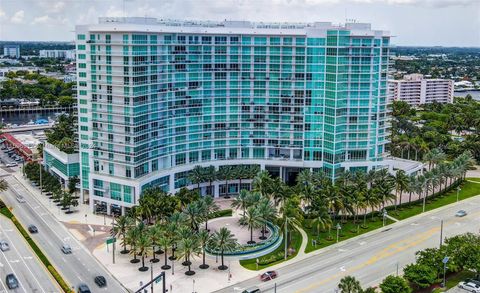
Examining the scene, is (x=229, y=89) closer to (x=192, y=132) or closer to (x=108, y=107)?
(x=192, y=132)

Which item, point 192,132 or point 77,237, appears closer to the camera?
point 77,237

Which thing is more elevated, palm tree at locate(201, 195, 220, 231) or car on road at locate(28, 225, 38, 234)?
palm tree at locate(201, 195, 220, 231)

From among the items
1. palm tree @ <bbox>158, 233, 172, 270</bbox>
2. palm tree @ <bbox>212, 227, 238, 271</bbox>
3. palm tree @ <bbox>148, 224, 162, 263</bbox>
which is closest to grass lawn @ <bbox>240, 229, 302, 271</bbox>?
palm tree @ <bbox>212, 227, 238, 271</bbox>

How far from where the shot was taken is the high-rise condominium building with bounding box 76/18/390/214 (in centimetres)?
12527

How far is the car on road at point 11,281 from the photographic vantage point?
291ft

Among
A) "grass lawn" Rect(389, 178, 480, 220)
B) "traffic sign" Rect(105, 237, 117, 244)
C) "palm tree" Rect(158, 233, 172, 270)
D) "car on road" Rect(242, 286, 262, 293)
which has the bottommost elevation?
"car on road" Rect(242, 286, 262, 293)

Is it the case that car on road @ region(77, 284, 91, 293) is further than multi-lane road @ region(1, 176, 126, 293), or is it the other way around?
multi-lane road @ region(1, 176, 126, 293)

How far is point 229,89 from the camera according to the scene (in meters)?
142

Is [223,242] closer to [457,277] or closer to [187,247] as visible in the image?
[187,247]

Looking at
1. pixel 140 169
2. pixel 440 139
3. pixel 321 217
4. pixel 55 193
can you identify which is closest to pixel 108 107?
pixel 140 169

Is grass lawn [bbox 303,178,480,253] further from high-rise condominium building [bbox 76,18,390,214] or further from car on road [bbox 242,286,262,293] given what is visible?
car on road [bbox 242,286,262,293]

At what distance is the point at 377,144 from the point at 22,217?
90.2 meters

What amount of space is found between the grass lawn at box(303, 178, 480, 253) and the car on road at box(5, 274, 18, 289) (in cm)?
5283

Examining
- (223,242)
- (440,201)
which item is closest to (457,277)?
(223,242)
